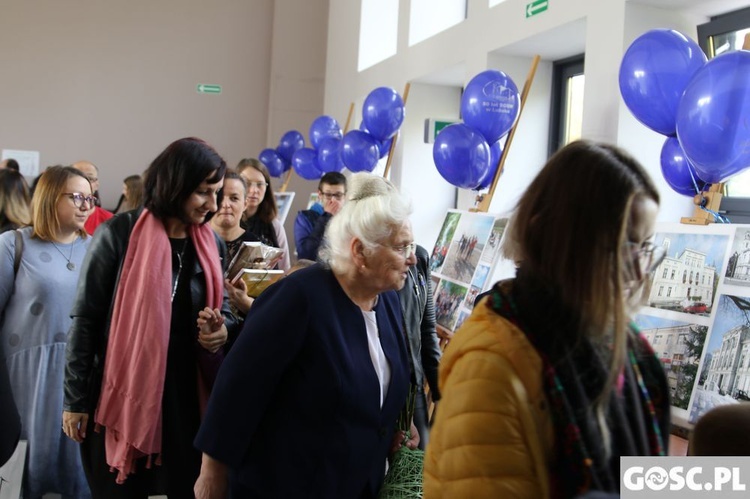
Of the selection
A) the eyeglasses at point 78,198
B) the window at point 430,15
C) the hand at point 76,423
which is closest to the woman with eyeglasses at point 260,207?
Result: the eyeglasses at point 78,198

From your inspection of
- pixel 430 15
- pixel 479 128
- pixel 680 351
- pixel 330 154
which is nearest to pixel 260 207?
pixel 479 128

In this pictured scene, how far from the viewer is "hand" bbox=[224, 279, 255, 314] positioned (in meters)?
2.69

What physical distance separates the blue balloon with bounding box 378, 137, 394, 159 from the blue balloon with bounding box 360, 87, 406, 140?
6.4 inches

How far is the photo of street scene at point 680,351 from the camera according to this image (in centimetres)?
229

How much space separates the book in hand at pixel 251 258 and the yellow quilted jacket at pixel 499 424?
6.04 ft

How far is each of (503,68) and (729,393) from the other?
342 centimetres

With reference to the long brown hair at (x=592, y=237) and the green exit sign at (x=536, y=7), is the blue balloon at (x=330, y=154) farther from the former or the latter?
the long brown hair at (x=592, y=237)

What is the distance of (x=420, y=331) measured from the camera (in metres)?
2.76

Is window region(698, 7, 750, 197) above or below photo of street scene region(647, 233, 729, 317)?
above

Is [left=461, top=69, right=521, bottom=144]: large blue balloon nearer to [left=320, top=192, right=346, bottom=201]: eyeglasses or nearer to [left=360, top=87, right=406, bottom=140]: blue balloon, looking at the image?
[left=320, top=192, right=346, bottom=201]: eyeglasses

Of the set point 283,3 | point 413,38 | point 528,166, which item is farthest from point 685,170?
point 283,3

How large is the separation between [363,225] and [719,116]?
136 cm

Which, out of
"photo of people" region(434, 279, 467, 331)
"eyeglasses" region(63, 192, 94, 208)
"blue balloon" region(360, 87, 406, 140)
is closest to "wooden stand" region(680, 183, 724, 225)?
"photo of people" region(434, 279, 467, 331)

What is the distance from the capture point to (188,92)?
30.7ft
